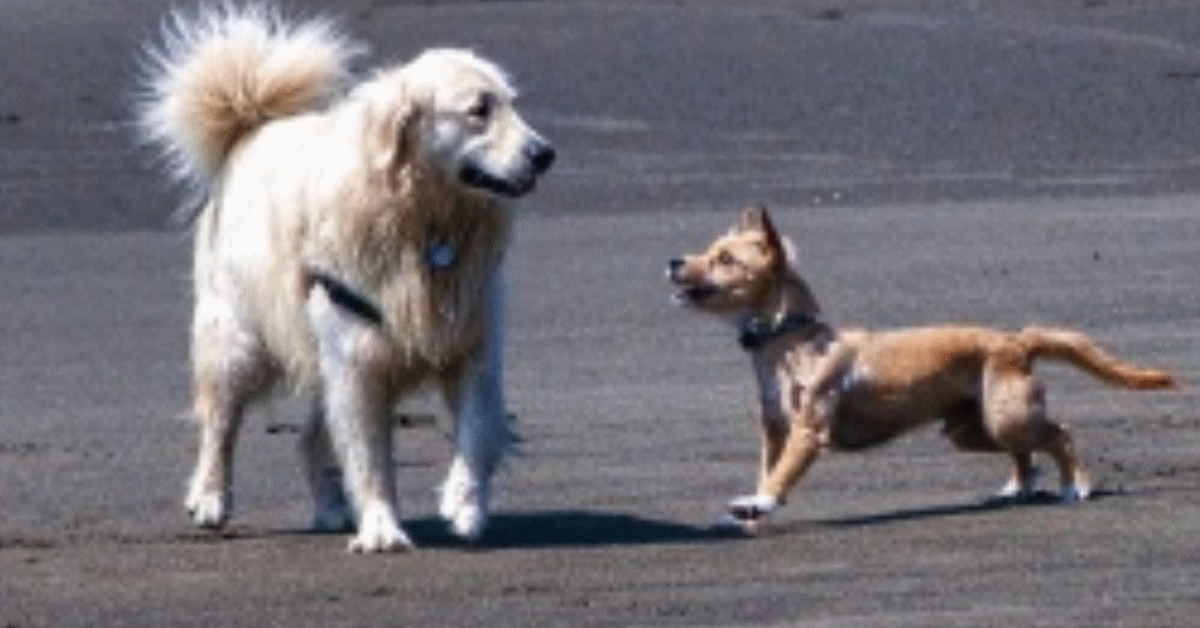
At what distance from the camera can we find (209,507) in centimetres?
1477

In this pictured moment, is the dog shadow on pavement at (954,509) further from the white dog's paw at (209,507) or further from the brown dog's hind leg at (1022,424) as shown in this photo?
the white dog's paw at (209,507)

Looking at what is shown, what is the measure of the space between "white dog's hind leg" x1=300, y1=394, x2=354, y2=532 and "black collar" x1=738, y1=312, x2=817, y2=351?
4.45 ft

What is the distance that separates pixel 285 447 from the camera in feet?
54.7

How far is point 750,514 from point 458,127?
1424mm

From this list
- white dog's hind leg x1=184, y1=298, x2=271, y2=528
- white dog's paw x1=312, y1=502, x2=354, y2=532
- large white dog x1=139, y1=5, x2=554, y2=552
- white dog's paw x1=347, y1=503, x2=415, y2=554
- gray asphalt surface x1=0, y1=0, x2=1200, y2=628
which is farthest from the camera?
white dog's hind leg x1=184, y1=298, x2=271, y2=528

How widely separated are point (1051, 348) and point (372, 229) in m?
2.11

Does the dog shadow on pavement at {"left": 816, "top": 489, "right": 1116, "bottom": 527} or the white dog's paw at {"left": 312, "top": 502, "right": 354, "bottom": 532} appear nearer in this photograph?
the dog shadow on pavement at {"left": 816, "top": 489, "right": 1116, "bottom": 527}

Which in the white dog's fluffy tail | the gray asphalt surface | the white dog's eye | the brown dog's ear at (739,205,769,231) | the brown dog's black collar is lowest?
the gray asphalt surface

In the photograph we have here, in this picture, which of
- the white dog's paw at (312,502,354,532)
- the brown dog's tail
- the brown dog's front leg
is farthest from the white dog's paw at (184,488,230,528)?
the brown dog's tail

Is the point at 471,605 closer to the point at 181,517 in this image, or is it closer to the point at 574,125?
the point at 181,517

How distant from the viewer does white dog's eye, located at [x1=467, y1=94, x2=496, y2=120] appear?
1418 centimetres

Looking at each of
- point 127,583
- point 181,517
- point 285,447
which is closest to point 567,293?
point 285,447

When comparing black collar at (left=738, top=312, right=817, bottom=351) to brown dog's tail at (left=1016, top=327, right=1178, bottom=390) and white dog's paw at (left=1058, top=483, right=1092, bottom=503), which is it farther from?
white dog's paw at (left=1058, top=483, right=1092, bottom=503)

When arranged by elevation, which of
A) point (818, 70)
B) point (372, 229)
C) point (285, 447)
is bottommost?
point (818, 70)
